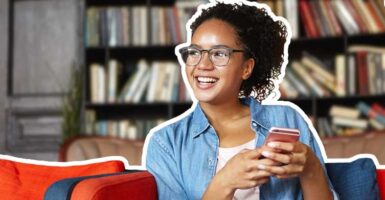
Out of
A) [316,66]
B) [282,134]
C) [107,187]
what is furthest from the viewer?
[316,66]

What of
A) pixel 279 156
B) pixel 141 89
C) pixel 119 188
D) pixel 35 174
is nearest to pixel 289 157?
pixel 279 156

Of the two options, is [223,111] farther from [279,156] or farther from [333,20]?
[333,20]

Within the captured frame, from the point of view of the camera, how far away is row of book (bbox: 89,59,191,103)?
12.0 feet

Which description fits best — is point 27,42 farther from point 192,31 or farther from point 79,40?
point 192,31

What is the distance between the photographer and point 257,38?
1620 mm

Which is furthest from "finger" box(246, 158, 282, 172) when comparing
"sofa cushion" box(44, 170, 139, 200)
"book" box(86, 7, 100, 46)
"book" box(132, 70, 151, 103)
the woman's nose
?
"book" box(86, 7, 100, 46)

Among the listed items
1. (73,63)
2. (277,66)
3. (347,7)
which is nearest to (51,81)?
(73,63)

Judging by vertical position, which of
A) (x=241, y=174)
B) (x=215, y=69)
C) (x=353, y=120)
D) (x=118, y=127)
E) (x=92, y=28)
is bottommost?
(x=118, y=127)

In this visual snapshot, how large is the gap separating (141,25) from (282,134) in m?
2.53

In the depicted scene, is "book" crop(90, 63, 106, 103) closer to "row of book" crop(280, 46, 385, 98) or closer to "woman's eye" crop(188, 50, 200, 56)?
"row of book" crop(280, 46, 385, 98)

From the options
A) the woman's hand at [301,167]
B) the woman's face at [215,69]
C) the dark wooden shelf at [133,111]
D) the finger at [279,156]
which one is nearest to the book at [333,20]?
the dark wooden shelf at [133,111]

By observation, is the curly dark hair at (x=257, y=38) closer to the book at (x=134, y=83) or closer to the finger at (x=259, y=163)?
the finger at (x=259, y=163)

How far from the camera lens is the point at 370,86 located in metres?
3.45

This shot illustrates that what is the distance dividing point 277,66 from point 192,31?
0.27m
